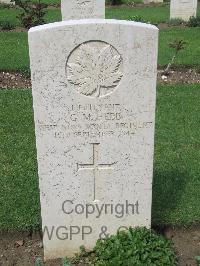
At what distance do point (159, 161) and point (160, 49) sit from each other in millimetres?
6593

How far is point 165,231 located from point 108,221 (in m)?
0.83

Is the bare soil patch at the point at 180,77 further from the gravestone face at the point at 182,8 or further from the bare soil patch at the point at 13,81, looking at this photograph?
the gravestone face at the point at 182,8

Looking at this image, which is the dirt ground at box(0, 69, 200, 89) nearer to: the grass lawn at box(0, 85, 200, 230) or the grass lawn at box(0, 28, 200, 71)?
the grass lawn at box(0, 28, 200, 71)

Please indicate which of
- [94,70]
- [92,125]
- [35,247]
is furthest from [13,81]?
[94,70]

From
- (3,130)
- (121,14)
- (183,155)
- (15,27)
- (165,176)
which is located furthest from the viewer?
(121,14)

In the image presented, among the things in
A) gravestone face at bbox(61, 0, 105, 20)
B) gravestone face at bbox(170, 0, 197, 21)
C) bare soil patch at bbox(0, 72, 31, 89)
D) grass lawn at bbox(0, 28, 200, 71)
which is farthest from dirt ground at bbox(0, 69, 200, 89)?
gravestone face at bbox(170, 0, 197, 21)

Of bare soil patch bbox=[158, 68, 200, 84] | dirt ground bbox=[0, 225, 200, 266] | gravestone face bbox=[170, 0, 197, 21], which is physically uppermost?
gravestone face bbox=[170, 0, 197, 21]

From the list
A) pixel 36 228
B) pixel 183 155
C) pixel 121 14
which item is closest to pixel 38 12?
pixel 121 14

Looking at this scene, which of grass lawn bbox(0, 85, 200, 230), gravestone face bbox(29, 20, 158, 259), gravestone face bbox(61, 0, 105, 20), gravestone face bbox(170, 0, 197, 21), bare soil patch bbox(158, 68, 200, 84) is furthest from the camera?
gravestone face bbox(170, 0, 197, 21)

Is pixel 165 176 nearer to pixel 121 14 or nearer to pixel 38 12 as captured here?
pixel 38 12

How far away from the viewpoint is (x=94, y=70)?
348 cm

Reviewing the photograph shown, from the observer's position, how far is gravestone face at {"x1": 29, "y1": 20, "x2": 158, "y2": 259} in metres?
3.39

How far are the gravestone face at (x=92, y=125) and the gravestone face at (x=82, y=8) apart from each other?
330 inches

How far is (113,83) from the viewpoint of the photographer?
3516 mm
